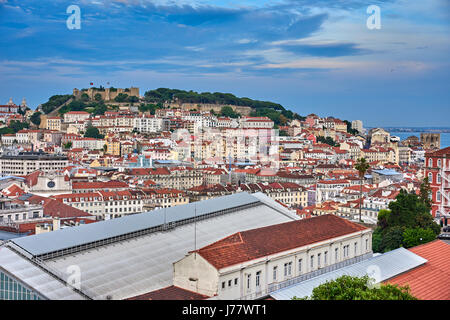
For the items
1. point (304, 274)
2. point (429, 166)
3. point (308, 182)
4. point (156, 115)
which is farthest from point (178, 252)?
point (156, 115)

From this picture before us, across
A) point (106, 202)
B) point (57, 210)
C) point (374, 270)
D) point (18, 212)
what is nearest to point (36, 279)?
point (374, 270)

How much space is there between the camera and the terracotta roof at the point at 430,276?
7900mm

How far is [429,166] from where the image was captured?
16.8 metres

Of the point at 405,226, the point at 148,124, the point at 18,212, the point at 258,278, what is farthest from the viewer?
the point at 148,124

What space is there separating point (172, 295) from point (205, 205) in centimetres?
484

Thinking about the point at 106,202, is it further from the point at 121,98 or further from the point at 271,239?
the point at 121,98

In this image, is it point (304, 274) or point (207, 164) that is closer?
point (304, 274)

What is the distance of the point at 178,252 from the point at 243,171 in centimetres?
2562

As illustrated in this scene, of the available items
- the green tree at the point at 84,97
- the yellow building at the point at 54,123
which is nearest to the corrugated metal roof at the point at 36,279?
the yellow building at the point at 54,123

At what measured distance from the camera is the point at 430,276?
347 inches

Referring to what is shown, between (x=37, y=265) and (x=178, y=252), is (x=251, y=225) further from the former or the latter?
(x=37, y=265)

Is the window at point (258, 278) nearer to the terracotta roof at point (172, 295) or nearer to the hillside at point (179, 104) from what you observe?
the terracotta roof at point (172, 295)

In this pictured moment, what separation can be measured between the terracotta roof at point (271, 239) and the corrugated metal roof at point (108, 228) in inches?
80.5

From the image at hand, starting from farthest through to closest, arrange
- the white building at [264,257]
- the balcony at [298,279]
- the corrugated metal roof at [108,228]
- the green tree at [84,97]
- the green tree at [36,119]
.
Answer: the green tree at [84,97], the green tree at [36,119], the corrugated metal roof at [108,228], the balcony at [298,279], the white building at [264,257]
